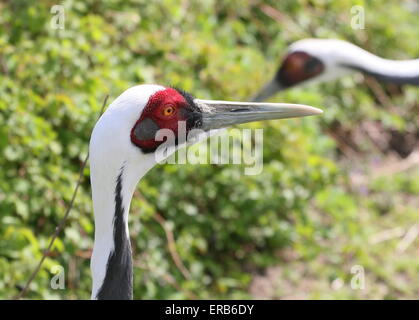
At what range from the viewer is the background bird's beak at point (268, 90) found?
236 inches

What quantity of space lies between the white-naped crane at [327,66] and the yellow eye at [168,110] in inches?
104

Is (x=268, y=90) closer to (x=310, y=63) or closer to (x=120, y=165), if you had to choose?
(x=310, y=63)

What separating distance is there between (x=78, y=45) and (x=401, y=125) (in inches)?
121

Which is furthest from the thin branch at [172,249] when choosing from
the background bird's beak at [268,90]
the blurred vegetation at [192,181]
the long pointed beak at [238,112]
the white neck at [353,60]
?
the long pointed beak at [238,112]

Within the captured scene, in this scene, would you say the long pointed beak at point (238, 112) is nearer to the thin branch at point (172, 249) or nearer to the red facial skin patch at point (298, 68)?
the thin branch at point (172, 249)

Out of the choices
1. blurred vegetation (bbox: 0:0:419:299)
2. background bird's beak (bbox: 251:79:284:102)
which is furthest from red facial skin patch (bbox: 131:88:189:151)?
background bird's beak (bbox: 251:79:284:102)

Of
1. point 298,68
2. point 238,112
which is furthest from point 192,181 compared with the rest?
point 238,112

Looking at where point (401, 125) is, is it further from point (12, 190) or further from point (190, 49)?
point (12, 190)

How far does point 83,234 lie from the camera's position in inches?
188

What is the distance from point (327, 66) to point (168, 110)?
2.99 metres

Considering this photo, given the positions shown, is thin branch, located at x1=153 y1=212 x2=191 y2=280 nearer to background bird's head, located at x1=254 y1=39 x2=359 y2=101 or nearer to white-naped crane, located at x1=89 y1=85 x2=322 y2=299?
background bird's head, located at x1=254 y1=39 x2=359 y2=101

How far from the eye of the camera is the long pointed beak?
348 centimetres
